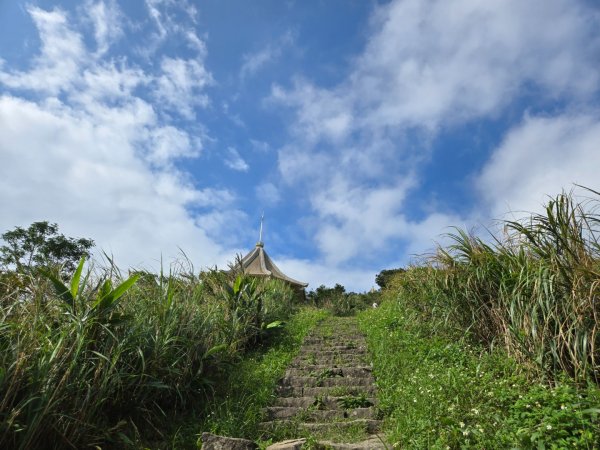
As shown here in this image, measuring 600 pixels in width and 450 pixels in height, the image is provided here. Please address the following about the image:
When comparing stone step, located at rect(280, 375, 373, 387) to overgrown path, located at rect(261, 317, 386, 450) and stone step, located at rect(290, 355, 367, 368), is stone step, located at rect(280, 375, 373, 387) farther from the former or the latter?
stone step, located at rect(290, 355, 367, 368)

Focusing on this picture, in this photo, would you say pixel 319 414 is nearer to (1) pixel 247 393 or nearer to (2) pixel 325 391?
(2) pixel 325 391

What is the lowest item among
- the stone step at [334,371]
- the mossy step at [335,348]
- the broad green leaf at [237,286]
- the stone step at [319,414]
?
the stone step at [319,414]

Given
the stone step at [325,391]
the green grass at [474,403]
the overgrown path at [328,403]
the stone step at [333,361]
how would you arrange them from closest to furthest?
the green grass at [474,403] → the overgrown path at [328,403] → the stone step at [325,391] → the stone step at [333,361]

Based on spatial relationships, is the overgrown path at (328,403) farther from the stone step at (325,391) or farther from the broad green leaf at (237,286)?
the broad green leaf at (237,286)

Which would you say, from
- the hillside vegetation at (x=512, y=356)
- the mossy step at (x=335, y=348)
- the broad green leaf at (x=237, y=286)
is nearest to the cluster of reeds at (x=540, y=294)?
the hillside vegetation at (x=512, y=356)

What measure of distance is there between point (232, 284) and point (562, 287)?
6.55 m

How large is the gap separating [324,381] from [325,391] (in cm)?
47

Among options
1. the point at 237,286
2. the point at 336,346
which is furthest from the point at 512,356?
the point at 237,286

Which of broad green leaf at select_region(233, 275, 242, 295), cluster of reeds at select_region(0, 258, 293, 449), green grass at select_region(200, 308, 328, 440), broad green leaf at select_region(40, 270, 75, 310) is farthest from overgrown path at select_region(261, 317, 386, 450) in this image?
broad green leaf at select_region(40, 270, 75, 310)

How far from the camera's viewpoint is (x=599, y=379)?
3559 mm

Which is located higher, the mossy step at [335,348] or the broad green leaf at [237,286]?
the broad green leaf at [237,286]

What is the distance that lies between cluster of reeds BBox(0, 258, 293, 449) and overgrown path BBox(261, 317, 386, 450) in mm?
1124

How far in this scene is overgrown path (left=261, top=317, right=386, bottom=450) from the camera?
431cm

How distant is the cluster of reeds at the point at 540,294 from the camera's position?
365 centimetres
